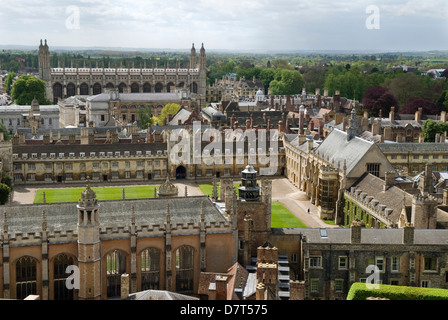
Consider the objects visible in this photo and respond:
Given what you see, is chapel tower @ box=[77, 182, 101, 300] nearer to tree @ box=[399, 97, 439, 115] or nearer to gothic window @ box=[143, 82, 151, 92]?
tree @ box=[399, 97, 439, 115]

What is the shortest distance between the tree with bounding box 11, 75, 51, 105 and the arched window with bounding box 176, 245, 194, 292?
9820cm

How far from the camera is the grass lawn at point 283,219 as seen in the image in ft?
161

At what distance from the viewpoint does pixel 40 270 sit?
29531 millimetres

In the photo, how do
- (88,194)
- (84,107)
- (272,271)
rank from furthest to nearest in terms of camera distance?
1. (84,107)
2. (88,194)
3. (272,271)

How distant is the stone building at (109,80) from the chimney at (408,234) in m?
108

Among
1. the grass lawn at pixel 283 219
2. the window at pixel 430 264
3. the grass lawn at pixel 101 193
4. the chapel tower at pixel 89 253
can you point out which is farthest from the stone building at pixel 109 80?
the chapel tower at pixel 89 253

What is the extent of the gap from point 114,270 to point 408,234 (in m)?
16.5

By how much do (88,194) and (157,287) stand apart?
701cm

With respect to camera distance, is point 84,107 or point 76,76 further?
point 76,76

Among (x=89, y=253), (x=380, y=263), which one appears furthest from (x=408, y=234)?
(x=89, y=253)

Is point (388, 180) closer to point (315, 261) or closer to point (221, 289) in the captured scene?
point (315, 261)

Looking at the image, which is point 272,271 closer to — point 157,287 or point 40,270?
point 157,287

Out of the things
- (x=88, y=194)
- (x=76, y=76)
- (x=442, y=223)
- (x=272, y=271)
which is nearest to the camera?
(x=272, y=271)
